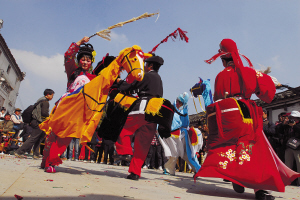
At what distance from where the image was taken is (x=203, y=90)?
4594 millimetres

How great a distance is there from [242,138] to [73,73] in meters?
2.66

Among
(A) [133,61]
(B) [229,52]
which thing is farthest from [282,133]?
(A) [133,61]

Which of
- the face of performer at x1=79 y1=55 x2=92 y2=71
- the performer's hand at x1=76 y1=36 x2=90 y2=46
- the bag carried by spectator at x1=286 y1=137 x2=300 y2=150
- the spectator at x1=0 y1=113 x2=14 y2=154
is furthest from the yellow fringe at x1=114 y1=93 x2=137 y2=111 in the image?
the spectator at x1=0 y1=113 x2=14 y2=154

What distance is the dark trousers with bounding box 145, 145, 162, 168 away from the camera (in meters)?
9.36

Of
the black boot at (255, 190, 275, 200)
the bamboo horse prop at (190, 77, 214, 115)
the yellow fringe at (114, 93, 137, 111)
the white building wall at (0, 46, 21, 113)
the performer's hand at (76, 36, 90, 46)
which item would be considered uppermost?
the white building wall at (0, 46, 21, 113)

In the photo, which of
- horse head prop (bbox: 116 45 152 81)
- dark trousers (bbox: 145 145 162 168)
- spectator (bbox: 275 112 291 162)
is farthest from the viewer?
dark trousers (bbox: 145 145 162 168)

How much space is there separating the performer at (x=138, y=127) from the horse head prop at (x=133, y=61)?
1.10 ft

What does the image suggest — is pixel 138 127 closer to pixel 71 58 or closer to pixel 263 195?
pixel 71 58

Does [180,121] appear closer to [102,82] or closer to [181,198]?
[102,82]

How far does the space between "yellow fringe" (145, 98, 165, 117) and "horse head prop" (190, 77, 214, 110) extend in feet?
3.57

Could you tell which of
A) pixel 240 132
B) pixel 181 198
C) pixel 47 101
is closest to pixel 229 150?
pixel 240 132

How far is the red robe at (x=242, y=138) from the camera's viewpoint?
2709mm

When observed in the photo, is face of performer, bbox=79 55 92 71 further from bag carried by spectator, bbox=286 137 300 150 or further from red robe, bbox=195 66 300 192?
bag carried by spectator, bbox=286 137 300 150

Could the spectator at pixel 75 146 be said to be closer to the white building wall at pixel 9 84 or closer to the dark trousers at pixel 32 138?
the dark trousers at pixel 32 138
